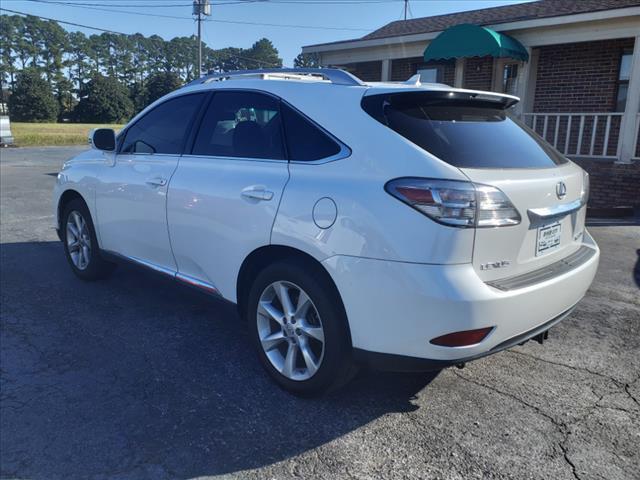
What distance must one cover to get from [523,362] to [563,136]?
9.95 meters

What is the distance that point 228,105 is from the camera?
146 inches

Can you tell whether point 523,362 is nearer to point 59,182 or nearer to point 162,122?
point 162,122

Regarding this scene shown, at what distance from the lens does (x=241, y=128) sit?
353 cm

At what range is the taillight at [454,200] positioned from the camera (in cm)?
246

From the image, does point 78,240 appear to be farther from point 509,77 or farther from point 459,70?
point 509,77

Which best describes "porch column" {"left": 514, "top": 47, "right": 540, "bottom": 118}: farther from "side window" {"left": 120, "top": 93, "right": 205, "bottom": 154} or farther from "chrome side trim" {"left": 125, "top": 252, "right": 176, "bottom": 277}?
"chrome side trim" {"left": 125, "top": 252, "right": 176, "bottom": 277}

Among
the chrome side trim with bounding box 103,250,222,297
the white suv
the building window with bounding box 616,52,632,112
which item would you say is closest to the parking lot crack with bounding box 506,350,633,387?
the white suv

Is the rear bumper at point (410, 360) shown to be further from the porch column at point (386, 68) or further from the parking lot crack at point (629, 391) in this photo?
the porch column at point (386, 68)

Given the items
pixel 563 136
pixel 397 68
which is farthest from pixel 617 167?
pixel 397 68

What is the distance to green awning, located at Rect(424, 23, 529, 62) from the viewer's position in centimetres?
1098

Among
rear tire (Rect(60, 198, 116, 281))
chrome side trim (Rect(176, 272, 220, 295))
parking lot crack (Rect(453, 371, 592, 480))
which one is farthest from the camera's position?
rear tire (Rect(60, 198, 116, 281))

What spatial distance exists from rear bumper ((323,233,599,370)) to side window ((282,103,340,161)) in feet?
2.02

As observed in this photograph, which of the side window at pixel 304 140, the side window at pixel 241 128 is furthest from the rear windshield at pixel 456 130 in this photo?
the side window at pixel 241 128

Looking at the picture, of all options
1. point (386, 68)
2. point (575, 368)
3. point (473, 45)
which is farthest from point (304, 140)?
point (386, 68)
